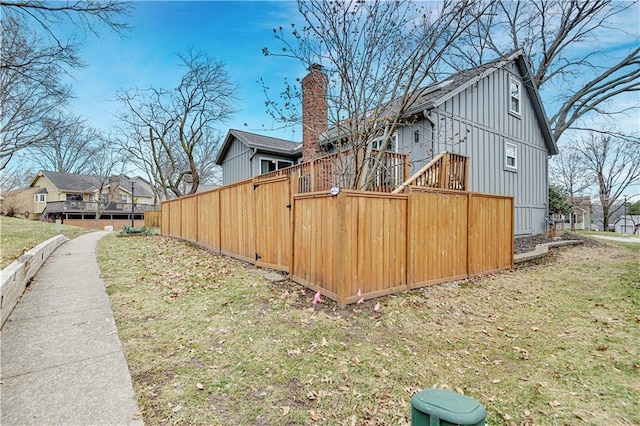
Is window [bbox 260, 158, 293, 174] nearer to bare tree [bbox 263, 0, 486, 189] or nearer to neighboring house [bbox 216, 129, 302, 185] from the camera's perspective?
neighboring house [bbox 216, 129, 302, 185]

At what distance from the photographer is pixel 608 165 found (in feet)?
99.1

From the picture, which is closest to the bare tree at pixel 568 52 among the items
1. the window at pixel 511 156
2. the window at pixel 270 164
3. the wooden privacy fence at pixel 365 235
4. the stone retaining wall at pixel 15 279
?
the window at pixel 511 156

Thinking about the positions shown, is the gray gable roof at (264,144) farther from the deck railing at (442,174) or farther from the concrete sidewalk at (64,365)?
the concrete sidewalk at (64,365)

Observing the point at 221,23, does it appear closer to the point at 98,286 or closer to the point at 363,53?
the point at 363,53

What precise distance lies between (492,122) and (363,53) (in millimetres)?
7824

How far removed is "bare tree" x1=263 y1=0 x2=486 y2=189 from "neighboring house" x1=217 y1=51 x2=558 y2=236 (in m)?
1.19

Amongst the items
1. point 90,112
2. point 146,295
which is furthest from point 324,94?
point 90,112

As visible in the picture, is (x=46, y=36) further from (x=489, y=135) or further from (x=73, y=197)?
(x=73, y=197)

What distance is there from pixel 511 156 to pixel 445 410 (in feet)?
44.0

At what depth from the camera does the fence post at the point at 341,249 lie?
4391 millimetres

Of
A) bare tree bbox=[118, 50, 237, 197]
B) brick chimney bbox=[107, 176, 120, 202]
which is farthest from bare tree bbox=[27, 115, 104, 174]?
bare tree bbox=[118, 50, 237, 197]

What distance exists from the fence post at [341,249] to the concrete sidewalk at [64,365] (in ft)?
8.71

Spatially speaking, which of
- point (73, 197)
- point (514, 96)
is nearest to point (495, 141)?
point (514, 96)

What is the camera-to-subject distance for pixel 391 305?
183 inches
